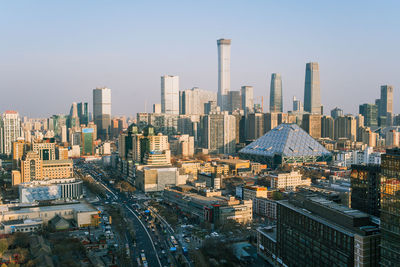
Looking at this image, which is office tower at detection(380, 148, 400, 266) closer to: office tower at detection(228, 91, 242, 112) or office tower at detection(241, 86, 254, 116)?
office tower at detection(228, 91, 242, 112)

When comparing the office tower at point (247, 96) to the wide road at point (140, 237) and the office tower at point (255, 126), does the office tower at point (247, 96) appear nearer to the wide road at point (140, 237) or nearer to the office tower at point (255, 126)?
the office tower at point (255, 126)

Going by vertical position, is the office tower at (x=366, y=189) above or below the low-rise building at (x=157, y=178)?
above

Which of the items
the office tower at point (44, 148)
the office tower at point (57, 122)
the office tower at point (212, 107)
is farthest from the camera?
the office tower at point (57, 122)

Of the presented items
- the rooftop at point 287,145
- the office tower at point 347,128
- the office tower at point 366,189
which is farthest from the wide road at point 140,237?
the office tower at point 347,128

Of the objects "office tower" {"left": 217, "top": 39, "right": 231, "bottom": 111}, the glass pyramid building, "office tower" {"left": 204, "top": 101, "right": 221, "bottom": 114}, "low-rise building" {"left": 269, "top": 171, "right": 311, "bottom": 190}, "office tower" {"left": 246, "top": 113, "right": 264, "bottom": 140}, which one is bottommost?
"low-rise building" {"left": 269, "top": 171, "right": 311, "bottom": 190}

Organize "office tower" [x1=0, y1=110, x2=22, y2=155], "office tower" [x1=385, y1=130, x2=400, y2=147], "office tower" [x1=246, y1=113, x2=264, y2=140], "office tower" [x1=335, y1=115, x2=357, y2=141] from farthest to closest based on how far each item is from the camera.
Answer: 1. "office tower" [x1=335, y1=115, x2=357, y2=141]
2. "office tower" [x1=246, y1=113, x2=264, y2=140]
3. "office tower" [x1=385, y1=130, x2=400, y2=147]
4. "office tower" [x1=0, y1=110, x2=22, y2=155]

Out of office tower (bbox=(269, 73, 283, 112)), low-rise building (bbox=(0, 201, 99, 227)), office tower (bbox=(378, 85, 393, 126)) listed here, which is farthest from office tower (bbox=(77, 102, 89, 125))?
low-rise building (bbox=(0, 201, 99, 227))
